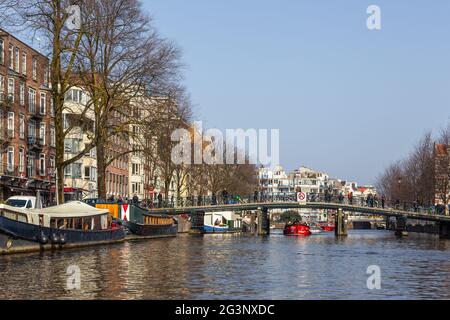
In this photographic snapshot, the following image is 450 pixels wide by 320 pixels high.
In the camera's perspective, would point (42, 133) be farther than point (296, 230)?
No

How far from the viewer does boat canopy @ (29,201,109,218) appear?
48438 millimetres

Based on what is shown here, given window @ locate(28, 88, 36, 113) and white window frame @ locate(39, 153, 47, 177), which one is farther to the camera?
white window frame @ locate(39, 153, 47, 177)

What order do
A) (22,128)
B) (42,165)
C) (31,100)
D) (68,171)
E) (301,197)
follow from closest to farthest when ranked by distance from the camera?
(22,128)
(31,100)
(42,165)
(68,171)
(301,197)

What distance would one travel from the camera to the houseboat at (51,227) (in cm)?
4334

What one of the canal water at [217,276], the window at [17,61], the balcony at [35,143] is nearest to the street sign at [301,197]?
the balcony at [35,143]

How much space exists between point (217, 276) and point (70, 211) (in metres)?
21.0

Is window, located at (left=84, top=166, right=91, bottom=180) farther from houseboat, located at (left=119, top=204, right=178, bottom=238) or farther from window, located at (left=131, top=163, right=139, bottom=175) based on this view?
window, located at (left=131, top=163, right=139, bottom=175)

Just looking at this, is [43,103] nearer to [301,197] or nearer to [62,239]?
[301,197]

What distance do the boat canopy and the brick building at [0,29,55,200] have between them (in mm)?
14788

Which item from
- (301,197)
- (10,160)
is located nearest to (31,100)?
(10,160)

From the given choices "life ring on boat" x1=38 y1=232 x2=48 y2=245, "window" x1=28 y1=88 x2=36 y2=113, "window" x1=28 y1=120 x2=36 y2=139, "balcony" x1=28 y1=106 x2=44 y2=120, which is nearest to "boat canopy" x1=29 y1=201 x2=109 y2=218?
"life ring on boat" x1=38 y1=232 x2=48 y2=245

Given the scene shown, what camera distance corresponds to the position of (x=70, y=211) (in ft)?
169

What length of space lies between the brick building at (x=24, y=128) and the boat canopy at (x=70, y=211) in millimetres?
14788
